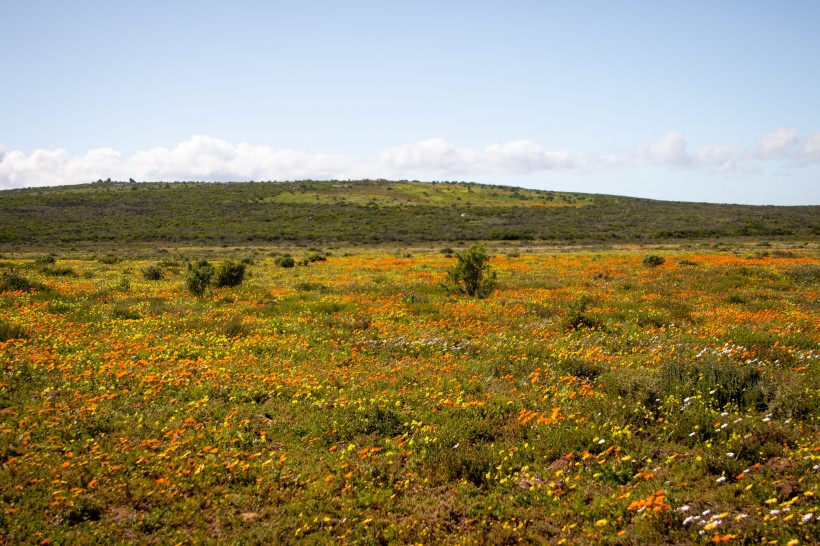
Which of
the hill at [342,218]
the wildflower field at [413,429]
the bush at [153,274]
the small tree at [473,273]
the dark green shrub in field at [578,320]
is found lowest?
the wildflower field at [413,429]

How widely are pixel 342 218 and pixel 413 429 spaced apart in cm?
7570

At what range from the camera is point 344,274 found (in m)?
27.3

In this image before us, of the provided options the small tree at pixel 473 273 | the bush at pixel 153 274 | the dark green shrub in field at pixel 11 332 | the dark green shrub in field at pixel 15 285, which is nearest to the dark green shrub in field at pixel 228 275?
the bush at pixel 153 274

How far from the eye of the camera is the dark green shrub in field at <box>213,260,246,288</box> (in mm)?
21312

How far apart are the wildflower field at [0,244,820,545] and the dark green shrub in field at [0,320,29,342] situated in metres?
0.06

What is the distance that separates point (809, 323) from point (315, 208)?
277ft

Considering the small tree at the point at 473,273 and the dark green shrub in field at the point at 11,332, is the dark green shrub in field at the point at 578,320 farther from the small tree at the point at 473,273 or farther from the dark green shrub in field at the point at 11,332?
the dark green shrub in field at the point at 11,332

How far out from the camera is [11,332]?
11.2m

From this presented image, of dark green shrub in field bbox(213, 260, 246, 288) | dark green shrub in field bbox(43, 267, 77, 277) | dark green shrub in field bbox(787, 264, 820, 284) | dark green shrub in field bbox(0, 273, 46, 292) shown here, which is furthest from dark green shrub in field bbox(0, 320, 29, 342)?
dark green shrub in field bbox(787, 264, 820, 284)

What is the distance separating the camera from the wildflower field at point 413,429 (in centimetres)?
505

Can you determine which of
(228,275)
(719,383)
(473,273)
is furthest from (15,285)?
(719,383)

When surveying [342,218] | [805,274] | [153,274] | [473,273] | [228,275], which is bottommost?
[153,274]

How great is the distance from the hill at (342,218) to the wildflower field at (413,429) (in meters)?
51.1

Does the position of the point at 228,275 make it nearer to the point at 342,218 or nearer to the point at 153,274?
the point at 153,274
